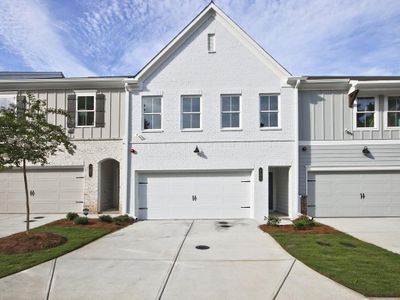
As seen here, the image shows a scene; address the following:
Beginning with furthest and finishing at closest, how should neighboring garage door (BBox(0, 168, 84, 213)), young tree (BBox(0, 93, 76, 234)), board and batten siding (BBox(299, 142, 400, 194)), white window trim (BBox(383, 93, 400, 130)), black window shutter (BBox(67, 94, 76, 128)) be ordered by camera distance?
neighboring garage door (BBox(0, 168, 84, 213)) < black window shutter (BBox(67, 94, 76, 128)) < white window trim (BBox(383, 93, 400, 130)) < board and batten siding (BBox(299, 142, 400, 194)) < young tree (BBox(0, 93, 76, 234))

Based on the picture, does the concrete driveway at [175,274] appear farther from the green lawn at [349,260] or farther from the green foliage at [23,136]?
the green foliage at [23,136]

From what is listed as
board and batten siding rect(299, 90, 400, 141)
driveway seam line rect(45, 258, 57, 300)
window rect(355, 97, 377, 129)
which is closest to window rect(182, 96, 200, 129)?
board and batten siding rect(299, 90, 400, 141)

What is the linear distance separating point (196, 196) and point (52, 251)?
263 inches

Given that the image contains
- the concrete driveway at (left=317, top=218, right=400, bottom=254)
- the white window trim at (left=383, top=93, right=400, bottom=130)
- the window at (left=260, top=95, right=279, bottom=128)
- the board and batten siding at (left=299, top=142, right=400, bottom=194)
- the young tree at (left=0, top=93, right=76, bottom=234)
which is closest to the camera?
the young tree at (left=0, top=93, right=76, bottom=234)

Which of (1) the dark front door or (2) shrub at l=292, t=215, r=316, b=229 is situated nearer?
(2) shrub at l=292, t=215, r=316, b=229

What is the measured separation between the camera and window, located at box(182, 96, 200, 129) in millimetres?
13258

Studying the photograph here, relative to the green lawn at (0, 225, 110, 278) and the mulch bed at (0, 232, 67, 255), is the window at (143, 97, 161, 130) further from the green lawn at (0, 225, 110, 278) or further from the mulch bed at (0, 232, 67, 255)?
the mulch bed at (0, 232, 67, 255)

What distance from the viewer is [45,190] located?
46.2ft

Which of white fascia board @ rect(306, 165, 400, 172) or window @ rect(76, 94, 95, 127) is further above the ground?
window @ rect(76, 94, 95, 127)

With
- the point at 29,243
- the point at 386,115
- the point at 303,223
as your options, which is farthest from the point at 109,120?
the point at 386,115

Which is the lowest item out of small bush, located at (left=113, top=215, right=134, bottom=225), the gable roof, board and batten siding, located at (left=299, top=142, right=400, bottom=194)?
small bush, located at (left=113, top=215, right=134, bottom=225)

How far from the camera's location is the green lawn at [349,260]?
526 centimetres

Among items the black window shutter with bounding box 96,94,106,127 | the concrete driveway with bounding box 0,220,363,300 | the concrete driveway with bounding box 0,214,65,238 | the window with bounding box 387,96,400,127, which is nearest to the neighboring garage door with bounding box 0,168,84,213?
the concrete driveway with bounding box 0,214,65,238

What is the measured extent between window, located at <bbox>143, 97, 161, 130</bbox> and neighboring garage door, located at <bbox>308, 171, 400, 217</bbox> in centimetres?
762
